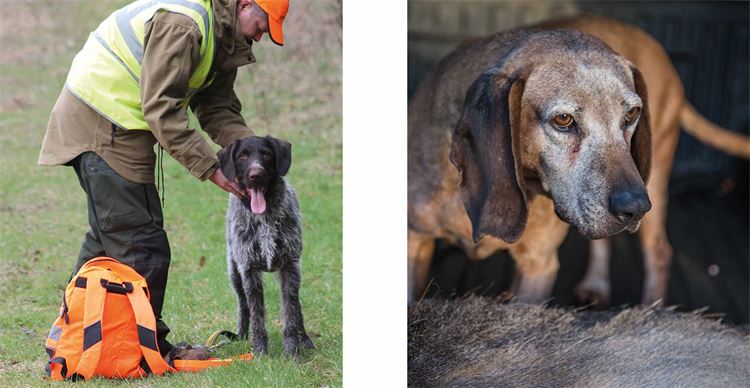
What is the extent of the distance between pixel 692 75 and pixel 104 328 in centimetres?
651

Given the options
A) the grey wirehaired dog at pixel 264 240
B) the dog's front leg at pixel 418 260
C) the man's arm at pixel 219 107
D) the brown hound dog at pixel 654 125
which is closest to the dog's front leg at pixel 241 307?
the grey wirehaired dog at pixel 264 240

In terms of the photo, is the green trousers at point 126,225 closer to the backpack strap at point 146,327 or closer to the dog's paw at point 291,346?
the backpack strap at point 146,327

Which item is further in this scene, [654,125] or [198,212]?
[654,125]

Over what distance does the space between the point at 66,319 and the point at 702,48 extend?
21.8 feet

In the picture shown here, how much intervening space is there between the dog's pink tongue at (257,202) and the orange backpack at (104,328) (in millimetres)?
553

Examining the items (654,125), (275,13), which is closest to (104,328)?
(275,13)

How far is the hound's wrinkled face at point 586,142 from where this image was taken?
11.4ft

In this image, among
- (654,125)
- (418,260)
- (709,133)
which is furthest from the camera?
(709,133)

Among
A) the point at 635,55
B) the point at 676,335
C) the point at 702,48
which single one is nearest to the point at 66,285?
the point at 676,335

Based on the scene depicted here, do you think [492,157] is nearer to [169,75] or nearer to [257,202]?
[257,202]

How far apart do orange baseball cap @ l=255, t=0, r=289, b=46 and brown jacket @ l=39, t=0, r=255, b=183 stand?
13 centimetres

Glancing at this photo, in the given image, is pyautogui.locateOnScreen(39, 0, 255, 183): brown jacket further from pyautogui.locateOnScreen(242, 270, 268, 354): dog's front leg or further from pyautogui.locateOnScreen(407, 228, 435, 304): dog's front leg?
pyautogui.locateOnScreen(407, 228, 435, 304): dog's front leg

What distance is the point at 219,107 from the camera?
12.3 ft

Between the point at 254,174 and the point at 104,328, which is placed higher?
the point at 254,174
